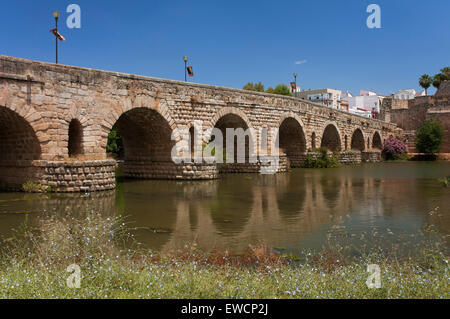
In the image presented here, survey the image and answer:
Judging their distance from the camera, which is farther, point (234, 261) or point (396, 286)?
point (234, 261)

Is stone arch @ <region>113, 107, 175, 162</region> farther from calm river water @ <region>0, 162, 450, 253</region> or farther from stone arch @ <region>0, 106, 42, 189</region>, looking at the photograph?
stone arch @ <region>0, 106, 42, 189</region>

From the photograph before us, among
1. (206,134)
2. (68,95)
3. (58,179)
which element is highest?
(68,95)

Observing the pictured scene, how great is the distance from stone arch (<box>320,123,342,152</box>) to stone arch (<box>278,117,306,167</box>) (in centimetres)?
490

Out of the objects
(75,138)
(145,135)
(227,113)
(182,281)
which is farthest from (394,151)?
(182,281)

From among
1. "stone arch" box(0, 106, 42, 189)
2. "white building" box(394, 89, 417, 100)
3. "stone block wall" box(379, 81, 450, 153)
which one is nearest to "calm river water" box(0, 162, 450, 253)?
"stone arch" box(0, 106, 42, 189)

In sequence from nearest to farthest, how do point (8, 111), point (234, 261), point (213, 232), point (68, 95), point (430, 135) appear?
1. point (234, 261)
2. point (213, 232)
3. point (8, 111)
4. point (68, 95)
5. point (430, 135)

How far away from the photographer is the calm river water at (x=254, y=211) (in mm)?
6836

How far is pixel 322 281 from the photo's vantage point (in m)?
3.88

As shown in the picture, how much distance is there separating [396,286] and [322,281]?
70 cm

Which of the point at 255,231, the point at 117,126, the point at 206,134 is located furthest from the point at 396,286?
the point at 117,126

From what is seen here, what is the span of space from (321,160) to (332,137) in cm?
563

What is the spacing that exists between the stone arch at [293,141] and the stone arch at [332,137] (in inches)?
193

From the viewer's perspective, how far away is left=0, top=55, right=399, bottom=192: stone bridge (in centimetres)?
1202
